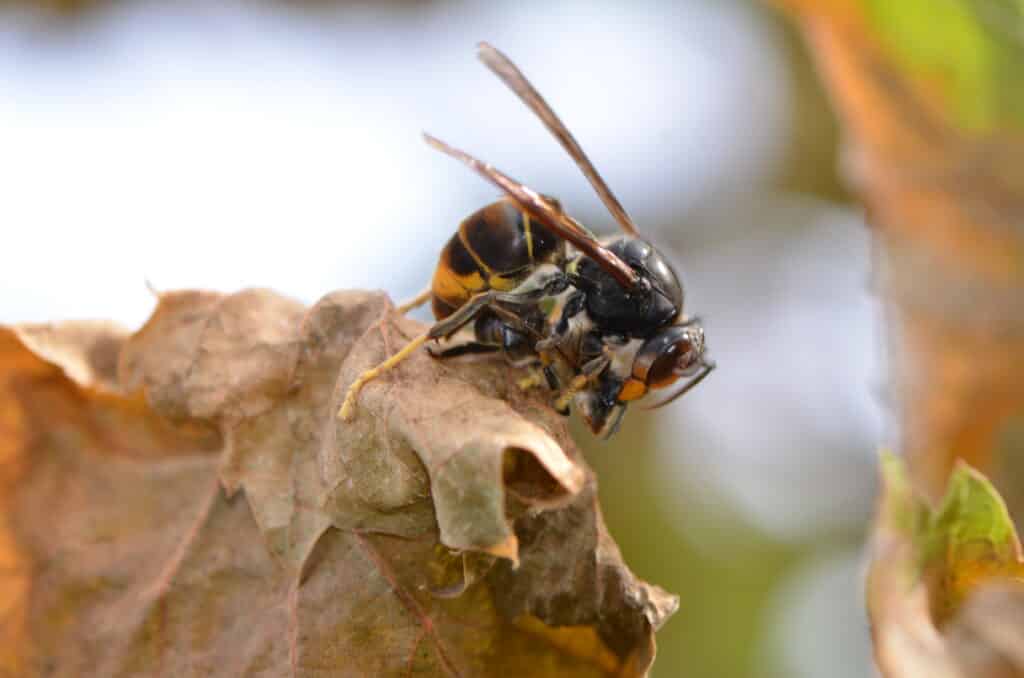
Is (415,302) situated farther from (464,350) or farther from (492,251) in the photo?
(464,350)

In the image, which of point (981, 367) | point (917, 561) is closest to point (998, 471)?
point (981, 367)

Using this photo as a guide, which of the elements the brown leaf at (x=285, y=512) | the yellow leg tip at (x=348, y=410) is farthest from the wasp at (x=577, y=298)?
the yellow leg tip at (x=348, y=410)

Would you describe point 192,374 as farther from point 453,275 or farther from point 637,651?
point 637,651

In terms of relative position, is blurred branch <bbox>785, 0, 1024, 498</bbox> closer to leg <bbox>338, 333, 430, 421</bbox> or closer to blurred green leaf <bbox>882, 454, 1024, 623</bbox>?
blurred green leaf <bbox>882, 454, 1024, 623</bbox>

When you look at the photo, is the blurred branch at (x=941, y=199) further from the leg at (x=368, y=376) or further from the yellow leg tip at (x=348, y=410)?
the yellow leg tip at (x=348, y=410)

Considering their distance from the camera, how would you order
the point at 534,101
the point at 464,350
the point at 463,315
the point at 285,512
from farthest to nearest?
the point at 534,101
the point at 463,315
the point at 464,350
the point at 285,512

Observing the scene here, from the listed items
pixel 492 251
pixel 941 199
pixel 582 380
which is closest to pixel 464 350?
pixel 582 380

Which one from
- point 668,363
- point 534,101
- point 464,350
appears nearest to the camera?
point 464,350
